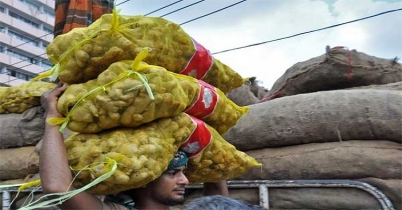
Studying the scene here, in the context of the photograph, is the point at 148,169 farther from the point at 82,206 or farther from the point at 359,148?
the point at 359,148

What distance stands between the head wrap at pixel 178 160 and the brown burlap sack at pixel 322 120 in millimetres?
596

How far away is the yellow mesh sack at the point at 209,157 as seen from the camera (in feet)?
5.70

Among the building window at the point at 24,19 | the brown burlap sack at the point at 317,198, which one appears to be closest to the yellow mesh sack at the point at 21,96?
the brown burlap sack at the point at 317,198

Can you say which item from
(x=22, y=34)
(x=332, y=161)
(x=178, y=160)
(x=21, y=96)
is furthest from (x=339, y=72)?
→ (x=22, y=34)

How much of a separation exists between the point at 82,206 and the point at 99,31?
Result: 0.52 meters

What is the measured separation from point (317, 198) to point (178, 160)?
21.4 inches

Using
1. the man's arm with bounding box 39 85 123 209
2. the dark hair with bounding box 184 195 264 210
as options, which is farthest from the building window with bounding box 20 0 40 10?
the dark hair with bounding box 184 195 264 210

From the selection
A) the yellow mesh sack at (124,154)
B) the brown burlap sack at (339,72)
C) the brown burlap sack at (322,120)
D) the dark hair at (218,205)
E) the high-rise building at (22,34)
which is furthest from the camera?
the high-rise building at (22,34)

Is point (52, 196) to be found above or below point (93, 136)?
below

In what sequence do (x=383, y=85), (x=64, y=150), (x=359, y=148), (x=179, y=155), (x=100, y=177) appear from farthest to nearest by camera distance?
(x=383, y=85), (x=359, y=148), (x=179, y=155), (x=64, y=150), (x=100, y=177)

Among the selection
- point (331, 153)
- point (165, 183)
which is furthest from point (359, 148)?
point (165, 183)

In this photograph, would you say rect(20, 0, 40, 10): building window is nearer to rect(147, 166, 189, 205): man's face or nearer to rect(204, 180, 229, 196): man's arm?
rect(204, 180, 229, 196): man's arm

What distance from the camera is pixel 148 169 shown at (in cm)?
151

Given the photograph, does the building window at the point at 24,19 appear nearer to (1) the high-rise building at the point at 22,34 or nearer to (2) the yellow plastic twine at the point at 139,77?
(1) the high-rise building at the point at 22,34
